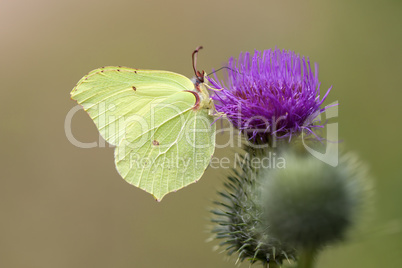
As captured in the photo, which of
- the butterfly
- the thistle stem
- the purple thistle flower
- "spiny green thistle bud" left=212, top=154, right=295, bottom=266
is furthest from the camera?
the butterfly

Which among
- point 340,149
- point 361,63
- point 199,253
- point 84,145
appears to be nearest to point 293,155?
point 340,149

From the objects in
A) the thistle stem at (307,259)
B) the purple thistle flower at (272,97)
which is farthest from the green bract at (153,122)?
the thistle stem at (307,259)

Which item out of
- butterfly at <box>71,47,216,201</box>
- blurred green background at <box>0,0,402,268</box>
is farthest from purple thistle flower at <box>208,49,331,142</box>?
blurred green background at <box>0,0,402,268</box>

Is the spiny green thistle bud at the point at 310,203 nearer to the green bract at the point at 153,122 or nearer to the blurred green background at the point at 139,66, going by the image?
the green bract at the point at 153,122

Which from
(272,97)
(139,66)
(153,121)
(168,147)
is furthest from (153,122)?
(139,66)

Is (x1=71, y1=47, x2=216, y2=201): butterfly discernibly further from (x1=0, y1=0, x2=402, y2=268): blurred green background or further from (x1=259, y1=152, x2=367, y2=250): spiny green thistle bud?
(x1=0, y1=0, x2=402, y2=268): blurred green background

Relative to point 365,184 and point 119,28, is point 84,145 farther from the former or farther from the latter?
point 365,184

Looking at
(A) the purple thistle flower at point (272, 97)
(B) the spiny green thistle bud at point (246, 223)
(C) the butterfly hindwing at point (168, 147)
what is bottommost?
(B) the spiny green thistle bud at point (246, 223)
